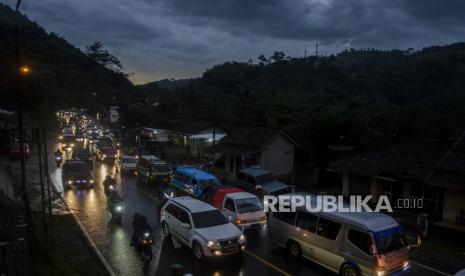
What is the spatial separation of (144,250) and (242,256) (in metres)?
3.27

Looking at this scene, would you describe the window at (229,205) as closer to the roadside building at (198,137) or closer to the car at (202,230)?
the car at (202,230)

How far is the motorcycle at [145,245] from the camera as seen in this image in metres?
12.2

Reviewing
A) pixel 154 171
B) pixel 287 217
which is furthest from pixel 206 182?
pixel 287 217

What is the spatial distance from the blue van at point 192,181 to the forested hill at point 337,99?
46.0 feet

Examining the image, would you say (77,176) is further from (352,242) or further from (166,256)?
(352,242)

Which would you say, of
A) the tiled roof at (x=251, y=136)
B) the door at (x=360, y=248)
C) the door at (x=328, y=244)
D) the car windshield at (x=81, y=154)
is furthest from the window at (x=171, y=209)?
the car windshield at (x=81, y=154)

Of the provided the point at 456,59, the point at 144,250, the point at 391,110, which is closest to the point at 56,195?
the point at 144,250

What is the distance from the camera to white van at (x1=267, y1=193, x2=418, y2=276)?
10.2m

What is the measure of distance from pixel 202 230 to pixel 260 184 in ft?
35.2

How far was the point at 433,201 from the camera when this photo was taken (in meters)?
19.5

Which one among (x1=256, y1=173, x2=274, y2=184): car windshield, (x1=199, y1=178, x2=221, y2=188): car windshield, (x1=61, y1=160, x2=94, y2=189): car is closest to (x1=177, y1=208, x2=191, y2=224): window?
(x1=199, y1=178, x2=221, y2=188): car windshield

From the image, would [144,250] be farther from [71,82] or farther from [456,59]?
[456,59]

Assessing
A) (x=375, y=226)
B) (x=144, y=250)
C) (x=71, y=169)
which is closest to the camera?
(x=375, y=226)

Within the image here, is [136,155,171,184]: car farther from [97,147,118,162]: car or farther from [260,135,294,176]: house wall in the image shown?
[97,147,118,162]: car
